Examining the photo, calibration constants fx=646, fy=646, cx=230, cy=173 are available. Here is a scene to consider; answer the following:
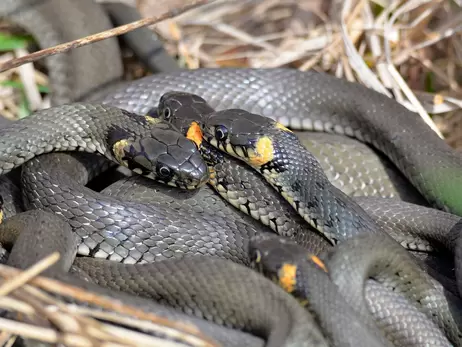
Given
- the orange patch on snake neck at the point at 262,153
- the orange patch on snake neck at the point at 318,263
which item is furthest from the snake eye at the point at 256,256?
the orange patch on snake neck at the point at 262,153

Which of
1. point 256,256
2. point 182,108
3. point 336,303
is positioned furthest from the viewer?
point 182,108

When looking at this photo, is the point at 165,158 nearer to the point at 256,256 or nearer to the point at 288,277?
the point at 256,256

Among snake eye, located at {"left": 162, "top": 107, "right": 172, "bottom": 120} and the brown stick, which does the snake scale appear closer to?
snake eye, located at {"left": 162, "top": 107, "right": 172, "bottom": 120}

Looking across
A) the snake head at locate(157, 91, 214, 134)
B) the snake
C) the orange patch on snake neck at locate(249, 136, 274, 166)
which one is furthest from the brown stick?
the snake

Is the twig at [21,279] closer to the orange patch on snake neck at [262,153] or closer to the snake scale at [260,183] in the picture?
the snake scale at [260,183]

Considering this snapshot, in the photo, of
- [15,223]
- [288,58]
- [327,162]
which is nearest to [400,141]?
[327,162]

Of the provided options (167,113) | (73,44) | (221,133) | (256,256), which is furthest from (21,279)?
(167,113)

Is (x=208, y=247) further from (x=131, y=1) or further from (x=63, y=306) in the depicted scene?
(x=131, y=1)
